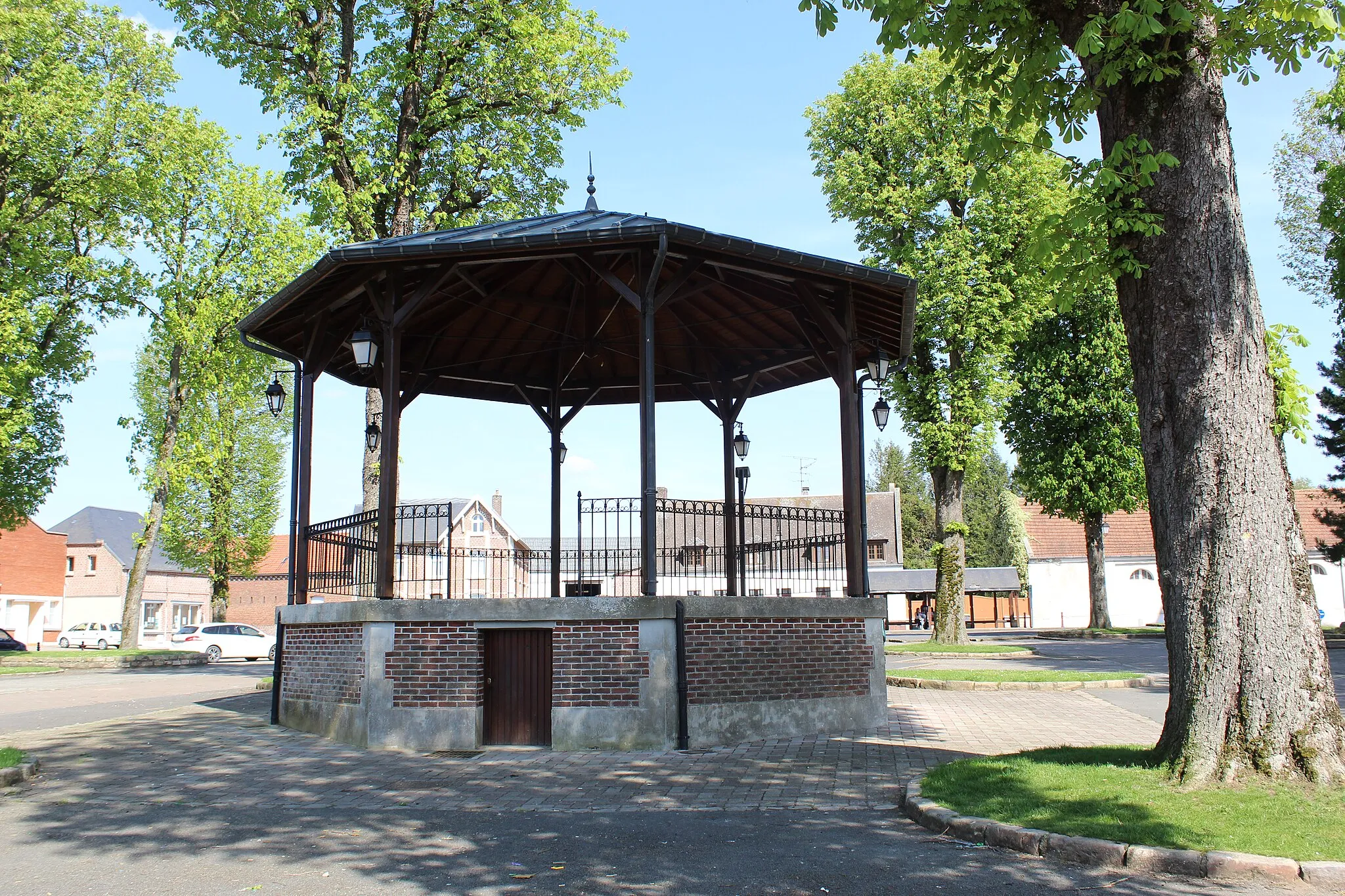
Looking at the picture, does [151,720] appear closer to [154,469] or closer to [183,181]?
[154,469]

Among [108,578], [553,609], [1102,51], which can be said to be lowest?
[553,609]

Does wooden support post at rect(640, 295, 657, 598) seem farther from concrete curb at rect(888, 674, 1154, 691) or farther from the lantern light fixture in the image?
concrete curb at rect(888, 674, 1154, 691)

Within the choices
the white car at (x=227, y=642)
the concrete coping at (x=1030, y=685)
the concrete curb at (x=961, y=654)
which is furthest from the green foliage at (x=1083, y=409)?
the white car at (x=227, y=642)

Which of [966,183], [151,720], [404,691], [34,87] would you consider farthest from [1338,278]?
[34,87]

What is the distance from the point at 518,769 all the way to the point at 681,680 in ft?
6.12

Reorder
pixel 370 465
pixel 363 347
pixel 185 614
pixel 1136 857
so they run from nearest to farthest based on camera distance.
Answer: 1. pixel 1136 857
2. pixel 363 347
3. pixel 370 465
4. pixel 185 614

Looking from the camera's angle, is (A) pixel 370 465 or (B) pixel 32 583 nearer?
(A) pixel 370 465

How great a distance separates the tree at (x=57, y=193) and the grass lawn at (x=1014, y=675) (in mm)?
23829

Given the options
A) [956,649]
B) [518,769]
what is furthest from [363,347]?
[956,649]

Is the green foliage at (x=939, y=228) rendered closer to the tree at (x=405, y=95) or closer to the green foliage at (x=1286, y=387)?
the tree at (x=405, y=95)

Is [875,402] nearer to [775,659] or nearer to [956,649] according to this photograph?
[775,659]

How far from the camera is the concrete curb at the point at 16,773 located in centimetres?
832

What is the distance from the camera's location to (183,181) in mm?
27766

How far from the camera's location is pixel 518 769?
29.4 ft
